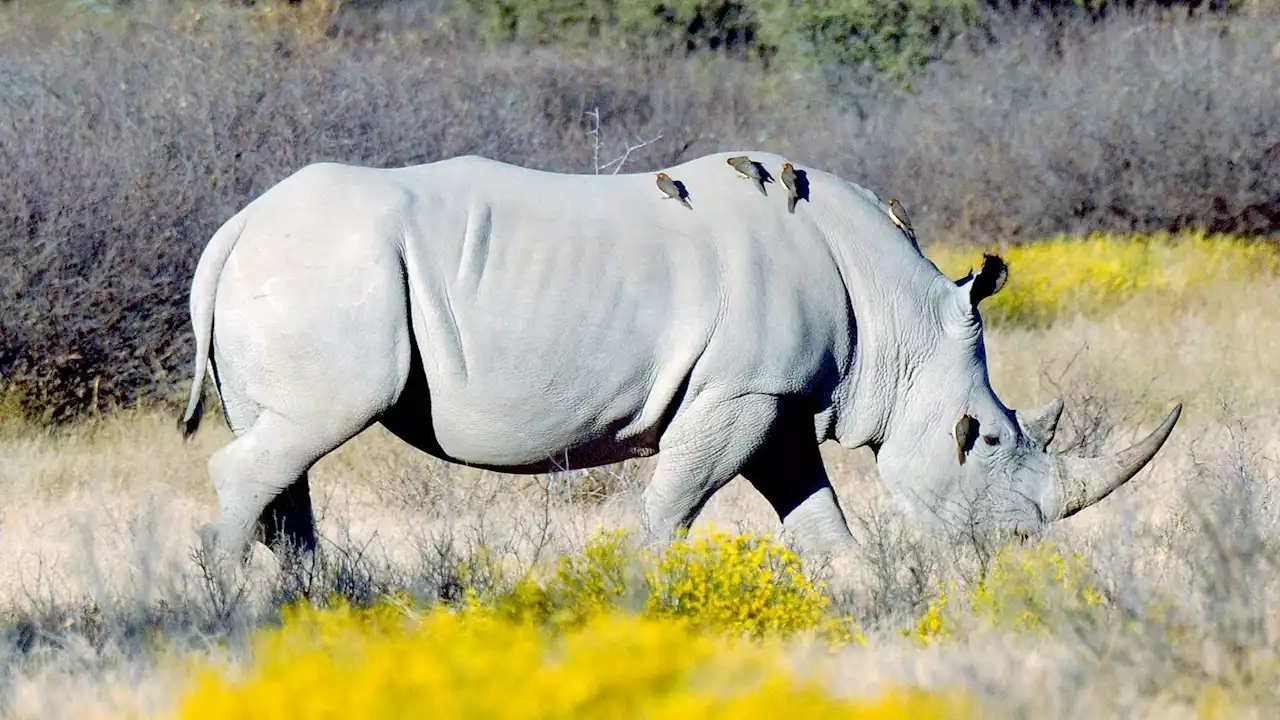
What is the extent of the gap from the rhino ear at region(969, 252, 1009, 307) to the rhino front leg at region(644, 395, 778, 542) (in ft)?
3.42

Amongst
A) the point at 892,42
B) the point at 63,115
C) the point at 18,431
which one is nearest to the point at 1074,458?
the point at 18,431

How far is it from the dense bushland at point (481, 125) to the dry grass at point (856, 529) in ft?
3.47

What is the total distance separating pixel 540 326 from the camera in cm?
670

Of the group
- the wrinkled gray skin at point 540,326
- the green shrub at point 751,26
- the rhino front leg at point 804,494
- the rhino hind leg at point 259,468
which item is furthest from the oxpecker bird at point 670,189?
the green shrub at point 751,26

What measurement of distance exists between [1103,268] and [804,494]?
10.8 metres

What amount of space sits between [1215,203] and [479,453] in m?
15.4

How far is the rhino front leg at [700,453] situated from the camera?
679 cm

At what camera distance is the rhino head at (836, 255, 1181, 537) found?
7.35 meters

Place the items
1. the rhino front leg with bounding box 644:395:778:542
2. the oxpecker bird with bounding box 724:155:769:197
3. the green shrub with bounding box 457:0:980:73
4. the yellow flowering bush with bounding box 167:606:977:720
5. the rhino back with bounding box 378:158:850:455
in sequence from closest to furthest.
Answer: the yellow flowering bush with bounding box 167:606:977:720
the rhino back with bounding box 378:158:850:455
the rhino front leg with bounding box 644:395:778:542
the oxpecker bird with bounding box 724:155:769:197
the green shrub with bounding box 457:0:980:73

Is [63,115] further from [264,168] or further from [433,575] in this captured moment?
[433,575]

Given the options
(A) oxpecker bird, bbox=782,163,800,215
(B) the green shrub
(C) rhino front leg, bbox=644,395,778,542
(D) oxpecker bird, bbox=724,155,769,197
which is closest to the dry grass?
(C) rhino front leg, bbox=644,395,778,542

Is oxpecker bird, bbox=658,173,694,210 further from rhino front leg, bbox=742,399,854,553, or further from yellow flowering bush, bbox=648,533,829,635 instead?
yellow flowering bush, bbox=648,533,829,635

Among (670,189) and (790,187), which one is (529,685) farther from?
(790,187)

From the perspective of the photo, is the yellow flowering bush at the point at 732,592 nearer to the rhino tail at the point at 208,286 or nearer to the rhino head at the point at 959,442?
the rhino head at the point at 959,442
